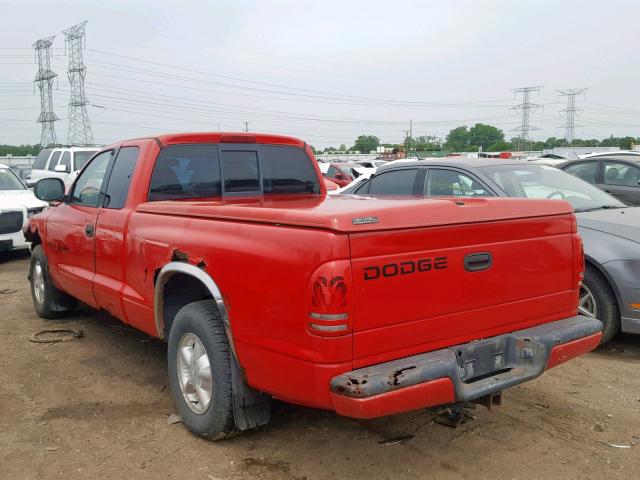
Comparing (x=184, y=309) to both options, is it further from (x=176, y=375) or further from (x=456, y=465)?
(x=456, y=465)

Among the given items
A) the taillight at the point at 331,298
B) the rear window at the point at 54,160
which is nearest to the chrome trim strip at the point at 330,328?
the taillight at the point at 331,298

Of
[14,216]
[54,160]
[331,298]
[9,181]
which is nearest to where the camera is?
[331,298]

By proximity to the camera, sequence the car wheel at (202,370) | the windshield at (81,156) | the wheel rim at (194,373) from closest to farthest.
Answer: the car wheel at (202,370) < the wheel rim at (194,373) < the windshield at (81,156)

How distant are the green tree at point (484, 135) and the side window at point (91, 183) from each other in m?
97.4

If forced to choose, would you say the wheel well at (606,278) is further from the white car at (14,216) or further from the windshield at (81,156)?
the windshield at (81,156)

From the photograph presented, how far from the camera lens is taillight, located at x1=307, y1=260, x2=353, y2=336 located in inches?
101

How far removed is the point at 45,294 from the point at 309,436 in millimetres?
3825

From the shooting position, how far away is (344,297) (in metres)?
2.58

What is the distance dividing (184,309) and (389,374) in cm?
150

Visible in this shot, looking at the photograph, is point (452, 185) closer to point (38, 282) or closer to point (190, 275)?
point (190, 275)

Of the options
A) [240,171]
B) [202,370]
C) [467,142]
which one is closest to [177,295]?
[202,370]

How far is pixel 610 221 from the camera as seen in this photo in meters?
5.37

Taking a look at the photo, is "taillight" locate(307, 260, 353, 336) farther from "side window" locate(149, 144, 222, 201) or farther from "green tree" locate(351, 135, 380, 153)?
"green tree" locate(351, 135, 380, 153)

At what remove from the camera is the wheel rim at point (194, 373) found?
11.3ft
